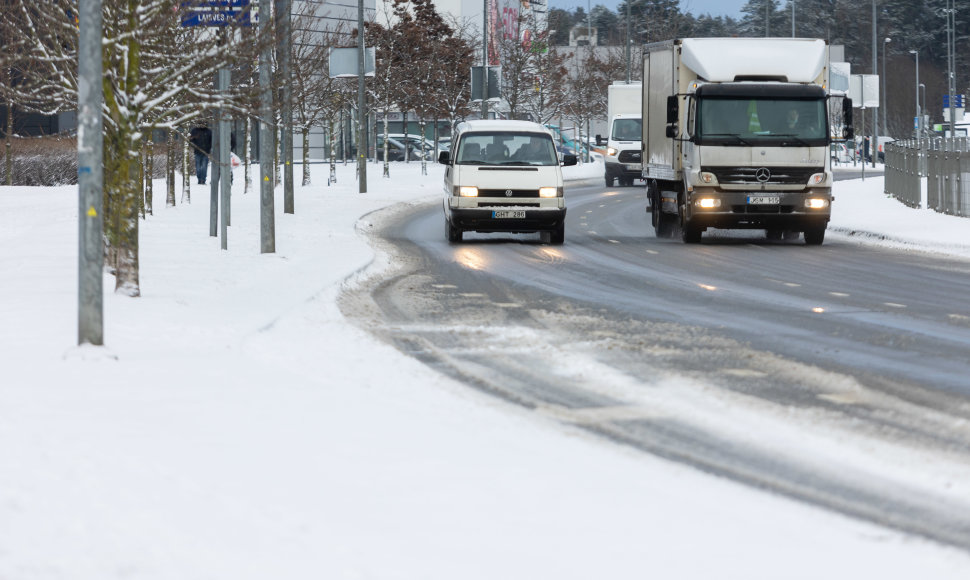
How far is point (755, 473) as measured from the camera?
22.5ft

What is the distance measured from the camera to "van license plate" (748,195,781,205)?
2345 centimetres

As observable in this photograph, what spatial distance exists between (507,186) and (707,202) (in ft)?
10.2

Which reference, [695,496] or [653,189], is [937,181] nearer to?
[653,189]

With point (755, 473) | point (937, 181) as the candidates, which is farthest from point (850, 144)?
point (755, 473)

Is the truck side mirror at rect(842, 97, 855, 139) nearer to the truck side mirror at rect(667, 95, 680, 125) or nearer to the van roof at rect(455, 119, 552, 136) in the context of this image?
the truck side mirror at rect(667, 95, 680, 125)

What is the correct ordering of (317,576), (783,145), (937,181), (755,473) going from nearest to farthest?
(317,576) → (755,473) → (783,145) → (937,181)

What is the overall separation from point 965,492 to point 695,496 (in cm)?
117

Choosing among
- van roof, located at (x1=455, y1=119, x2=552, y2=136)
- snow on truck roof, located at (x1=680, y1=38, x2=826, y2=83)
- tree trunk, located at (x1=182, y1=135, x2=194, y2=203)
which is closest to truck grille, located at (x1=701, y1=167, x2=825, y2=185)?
snow on truck roof, located at (x1=680, y1=38, x2=826, y2=83)

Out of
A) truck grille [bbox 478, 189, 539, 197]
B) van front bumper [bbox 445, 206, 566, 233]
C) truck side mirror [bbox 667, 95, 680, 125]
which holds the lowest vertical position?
van front bumper [bbox 445, 206, 566, 233]

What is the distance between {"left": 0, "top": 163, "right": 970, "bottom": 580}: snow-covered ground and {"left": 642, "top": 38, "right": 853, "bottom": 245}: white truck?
12413mm

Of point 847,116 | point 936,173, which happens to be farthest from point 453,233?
point 936,173

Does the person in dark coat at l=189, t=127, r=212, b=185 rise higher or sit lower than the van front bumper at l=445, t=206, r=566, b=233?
higher

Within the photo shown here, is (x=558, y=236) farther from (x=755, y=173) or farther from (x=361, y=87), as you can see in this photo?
(x=361, y=87)

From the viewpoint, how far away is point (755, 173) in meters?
23.3
